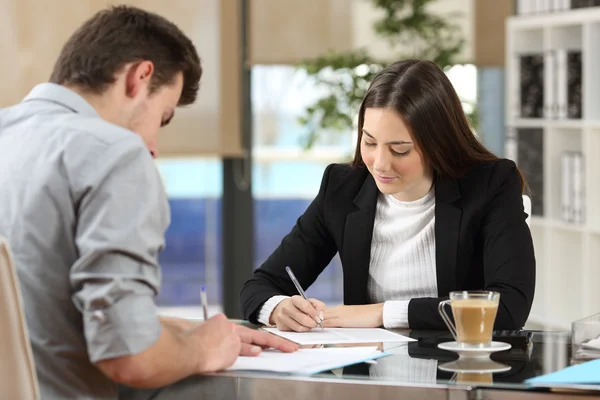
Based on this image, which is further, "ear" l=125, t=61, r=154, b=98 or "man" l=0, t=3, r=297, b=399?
"ear" l=125, t=61, r=154, b=98

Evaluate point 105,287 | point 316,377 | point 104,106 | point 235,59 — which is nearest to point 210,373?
point 316,377

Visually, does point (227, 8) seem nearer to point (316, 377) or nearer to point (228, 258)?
point (228, 258)

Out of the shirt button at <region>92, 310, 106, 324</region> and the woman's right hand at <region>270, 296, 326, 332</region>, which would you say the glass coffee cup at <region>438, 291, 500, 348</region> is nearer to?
the woman's right hand at <region>270, 296, 326, 332</region>

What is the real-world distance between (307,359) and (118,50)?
2.18ft

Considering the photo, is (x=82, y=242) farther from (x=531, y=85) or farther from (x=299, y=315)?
(x=531, y=85)

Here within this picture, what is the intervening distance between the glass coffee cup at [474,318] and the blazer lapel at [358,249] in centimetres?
72

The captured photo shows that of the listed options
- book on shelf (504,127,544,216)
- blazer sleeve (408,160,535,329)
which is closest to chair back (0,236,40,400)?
blazer sleeve (408,160,535,329)

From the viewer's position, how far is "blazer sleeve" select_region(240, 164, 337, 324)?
99.0 inches

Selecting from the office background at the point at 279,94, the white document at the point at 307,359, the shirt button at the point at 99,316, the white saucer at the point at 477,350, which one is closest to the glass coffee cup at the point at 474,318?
the white saucer at the point at 477,350

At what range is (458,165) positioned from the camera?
2490mm

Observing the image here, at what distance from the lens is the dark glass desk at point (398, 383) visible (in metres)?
1.53

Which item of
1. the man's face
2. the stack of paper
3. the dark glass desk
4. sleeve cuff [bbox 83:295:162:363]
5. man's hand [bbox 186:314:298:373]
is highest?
the man's face

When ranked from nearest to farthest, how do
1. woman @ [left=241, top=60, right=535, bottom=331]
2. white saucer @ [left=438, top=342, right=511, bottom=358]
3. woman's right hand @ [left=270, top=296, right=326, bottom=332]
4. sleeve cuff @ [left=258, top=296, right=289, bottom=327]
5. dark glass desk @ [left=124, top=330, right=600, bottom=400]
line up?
dark glass desk @ [left=124, top=330, right=600, bottom=400]
white saucer @ [left=438, top=342, right=511, bottom=358]
woman's right hand @ [left=270, top=296, right=326, bottom=332]
sleeve cuff @ [left=258, top=296, right=289, bottom=327]
woman @ [left=241, top=60, right=535, bottom=331]

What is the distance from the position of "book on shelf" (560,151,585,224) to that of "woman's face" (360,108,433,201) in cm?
200
